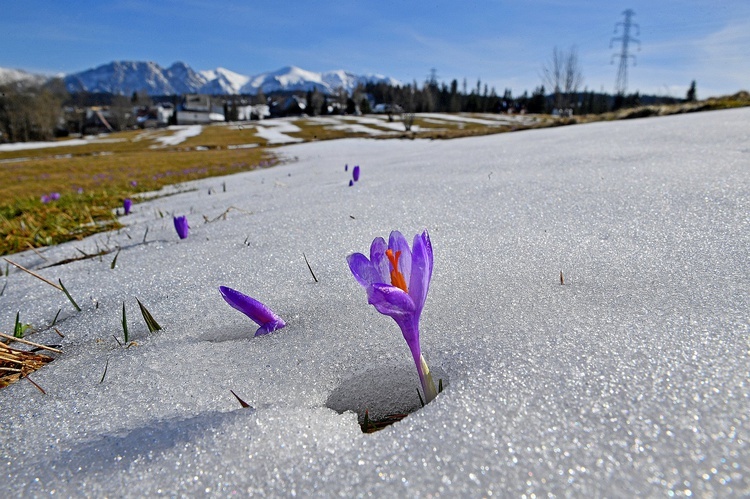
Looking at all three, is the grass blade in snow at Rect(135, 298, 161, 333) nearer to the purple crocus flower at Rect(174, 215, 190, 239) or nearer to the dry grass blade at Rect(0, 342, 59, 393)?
the dry grass blade at Rect(0, 342, 59, 393)

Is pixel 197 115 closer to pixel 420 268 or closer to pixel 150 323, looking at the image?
pixel 150 323

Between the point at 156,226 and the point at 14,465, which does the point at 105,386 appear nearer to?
the point at 14,465

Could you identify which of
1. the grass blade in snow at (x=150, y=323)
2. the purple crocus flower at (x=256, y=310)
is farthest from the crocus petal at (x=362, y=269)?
the grass blade in snow at (x=150, y=323)

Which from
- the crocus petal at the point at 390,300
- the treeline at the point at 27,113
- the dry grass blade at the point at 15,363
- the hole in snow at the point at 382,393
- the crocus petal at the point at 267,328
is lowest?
the dry grass blade at the point at 15,363

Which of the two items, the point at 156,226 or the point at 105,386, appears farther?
the point at 156,226

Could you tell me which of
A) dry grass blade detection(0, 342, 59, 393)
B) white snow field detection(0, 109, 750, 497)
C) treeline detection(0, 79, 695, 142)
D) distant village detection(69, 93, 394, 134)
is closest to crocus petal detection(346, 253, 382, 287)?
white snow field detection(0, 109, 750, 497)

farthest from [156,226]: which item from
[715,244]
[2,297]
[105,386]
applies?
[715,244]

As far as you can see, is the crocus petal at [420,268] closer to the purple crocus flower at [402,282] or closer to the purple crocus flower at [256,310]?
the purple crocus flower at [402,282]
